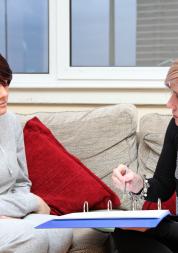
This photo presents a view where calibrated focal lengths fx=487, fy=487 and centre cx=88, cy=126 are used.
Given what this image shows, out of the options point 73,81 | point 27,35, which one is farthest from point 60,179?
point 27,35

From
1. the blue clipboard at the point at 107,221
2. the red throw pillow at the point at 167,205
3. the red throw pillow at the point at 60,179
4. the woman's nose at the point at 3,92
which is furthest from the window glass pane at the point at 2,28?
the blue clipboard at the point at 107,221

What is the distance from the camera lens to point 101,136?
232 cm

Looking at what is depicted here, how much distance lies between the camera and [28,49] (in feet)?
9.29

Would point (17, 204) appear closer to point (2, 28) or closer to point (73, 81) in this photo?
point (73, 81)

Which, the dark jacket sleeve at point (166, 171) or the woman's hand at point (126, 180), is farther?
the dark jacket sleeve at point (166, 171)

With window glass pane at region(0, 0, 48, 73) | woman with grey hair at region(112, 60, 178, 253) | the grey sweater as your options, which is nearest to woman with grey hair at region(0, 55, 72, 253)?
the grey sweater

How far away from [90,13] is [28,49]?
42 cm

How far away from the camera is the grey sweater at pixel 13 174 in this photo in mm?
1860

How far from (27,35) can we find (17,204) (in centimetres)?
127

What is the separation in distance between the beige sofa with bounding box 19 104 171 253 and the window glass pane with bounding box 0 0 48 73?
1.86ft

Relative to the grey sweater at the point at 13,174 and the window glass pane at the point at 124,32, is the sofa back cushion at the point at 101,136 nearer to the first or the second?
the grey sweater at the point at 13,174

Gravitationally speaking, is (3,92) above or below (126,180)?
above

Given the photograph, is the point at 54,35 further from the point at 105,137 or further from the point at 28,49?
the point at 105,137

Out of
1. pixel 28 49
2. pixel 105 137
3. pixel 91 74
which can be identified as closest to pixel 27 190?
pixel 105 137
